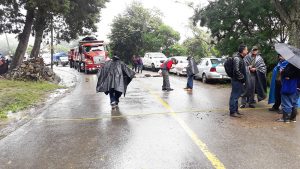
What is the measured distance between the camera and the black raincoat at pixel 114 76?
10.3 metres

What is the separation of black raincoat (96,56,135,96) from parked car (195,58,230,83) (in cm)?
834

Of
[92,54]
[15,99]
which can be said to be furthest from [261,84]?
[92,54]

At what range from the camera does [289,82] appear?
788cm

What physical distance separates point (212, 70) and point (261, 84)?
756 cm

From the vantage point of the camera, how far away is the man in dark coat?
33.8 feet

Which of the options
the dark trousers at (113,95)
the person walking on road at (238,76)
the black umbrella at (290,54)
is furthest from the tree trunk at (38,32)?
the black umbrella at (290,54)

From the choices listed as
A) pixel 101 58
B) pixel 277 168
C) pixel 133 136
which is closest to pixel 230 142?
pixel 277 168

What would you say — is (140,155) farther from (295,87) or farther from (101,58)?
(101,58)

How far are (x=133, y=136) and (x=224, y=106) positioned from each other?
4.56 m

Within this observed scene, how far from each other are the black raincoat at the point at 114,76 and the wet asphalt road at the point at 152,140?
0.67 metres

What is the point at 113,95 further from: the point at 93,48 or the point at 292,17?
the point at 93,48

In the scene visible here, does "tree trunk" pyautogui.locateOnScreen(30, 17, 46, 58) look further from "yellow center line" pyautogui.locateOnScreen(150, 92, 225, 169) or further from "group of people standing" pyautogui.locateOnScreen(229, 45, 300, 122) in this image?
"yellow center line" pyautogui.locateOnScreen(150, 92, 225, 169)

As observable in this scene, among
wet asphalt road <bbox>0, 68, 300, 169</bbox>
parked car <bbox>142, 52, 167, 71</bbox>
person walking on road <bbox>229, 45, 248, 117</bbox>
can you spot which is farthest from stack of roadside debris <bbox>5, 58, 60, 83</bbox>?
person walking on road <bbox>229, 45, 248, 117</bbox>

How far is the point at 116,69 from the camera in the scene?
34.3ft
